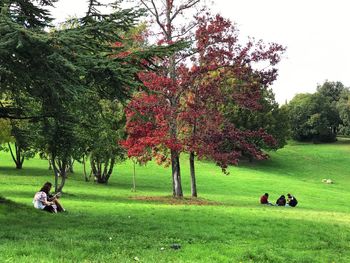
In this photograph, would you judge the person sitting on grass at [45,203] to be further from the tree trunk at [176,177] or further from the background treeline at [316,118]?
the background treeline at [316,118]

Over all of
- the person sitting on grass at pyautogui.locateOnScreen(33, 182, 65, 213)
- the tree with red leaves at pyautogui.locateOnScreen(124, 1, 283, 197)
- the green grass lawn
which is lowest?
the green grass lawn

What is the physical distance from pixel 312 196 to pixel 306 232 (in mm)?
26423

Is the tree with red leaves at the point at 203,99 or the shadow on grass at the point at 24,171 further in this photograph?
the shadow on grass at the point at 24,171

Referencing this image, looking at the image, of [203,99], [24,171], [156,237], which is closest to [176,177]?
[203,99]

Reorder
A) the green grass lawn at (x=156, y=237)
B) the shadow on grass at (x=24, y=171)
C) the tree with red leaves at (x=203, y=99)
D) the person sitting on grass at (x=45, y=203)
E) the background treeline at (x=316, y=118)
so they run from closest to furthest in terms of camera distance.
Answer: the green grass lawn at (x=156, y=237)
the person sitting on grass at (x=45, y=203)
the tree with red leaves at (x=203, y=99)
the shadow on grass at (x=24, y=171)
the background treeline at (x=316, y=118)

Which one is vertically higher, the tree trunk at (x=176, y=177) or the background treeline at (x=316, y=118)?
the background treeline at (x=316, y=118)

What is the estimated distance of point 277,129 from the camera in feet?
223

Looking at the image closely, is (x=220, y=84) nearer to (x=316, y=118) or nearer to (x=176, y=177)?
(x=176, y=177)

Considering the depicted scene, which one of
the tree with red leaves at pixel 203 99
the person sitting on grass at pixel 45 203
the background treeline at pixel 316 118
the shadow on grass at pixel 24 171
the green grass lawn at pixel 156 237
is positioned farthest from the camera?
the background treeline at pixel 316 118

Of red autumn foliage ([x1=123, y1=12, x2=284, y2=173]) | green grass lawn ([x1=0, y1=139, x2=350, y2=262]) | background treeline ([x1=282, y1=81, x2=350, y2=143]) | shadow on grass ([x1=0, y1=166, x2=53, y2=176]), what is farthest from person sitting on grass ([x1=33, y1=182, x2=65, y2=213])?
background treeline ([x1=282, y1=81, x2=350, y2=143])

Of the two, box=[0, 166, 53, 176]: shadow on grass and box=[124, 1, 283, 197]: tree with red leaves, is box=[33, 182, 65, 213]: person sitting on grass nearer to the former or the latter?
box=[124, 1, 283, 197]: tree with red leaves

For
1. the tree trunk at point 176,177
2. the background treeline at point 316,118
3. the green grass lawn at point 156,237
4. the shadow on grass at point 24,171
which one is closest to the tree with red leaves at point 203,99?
the tree trunk at point 176,177

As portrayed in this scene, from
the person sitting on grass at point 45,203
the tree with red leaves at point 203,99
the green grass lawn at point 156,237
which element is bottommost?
the green grass lawn at point 156,237

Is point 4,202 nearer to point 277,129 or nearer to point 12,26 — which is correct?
point 12,26
